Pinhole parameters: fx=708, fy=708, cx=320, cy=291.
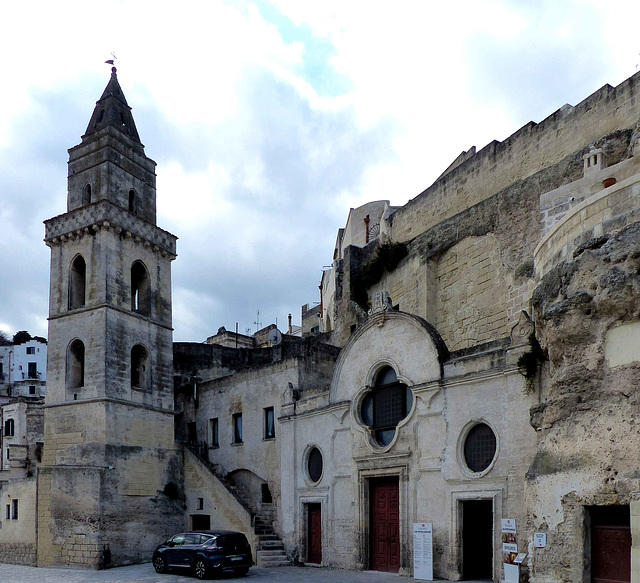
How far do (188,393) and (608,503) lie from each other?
2155 centimetres

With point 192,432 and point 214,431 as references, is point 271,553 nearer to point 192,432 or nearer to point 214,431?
point 214,431

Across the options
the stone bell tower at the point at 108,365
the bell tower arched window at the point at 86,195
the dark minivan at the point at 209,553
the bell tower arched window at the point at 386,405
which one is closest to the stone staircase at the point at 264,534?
the dark minivan at the point at 209,553

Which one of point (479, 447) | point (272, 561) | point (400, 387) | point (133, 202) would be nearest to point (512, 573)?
point (479, 447)

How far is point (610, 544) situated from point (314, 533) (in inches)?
494

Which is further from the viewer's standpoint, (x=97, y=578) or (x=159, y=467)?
(x=159, y=467)

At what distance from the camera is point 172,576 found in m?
19.6

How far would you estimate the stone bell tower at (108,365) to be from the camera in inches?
935

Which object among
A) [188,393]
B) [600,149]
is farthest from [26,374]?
[600,149]

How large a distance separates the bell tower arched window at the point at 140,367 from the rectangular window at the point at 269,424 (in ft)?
16.2

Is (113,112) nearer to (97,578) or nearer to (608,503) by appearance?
(97,578)

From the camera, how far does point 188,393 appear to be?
29.3m

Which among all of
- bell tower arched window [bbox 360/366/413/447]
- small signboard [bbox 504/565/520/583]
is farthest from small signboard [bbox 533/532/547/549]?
bell tower arched window [bbox 360/366/413/447]

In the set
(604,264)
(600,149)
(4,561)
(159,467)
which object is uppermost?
(600,149)

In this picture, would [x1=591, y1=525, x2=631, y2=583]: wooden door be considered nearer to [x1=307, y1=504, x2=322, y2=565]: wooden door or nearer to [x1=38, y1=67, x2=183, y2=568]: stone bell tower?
[x1=307, y1=504, x2=322, y2=565]: wooden door
